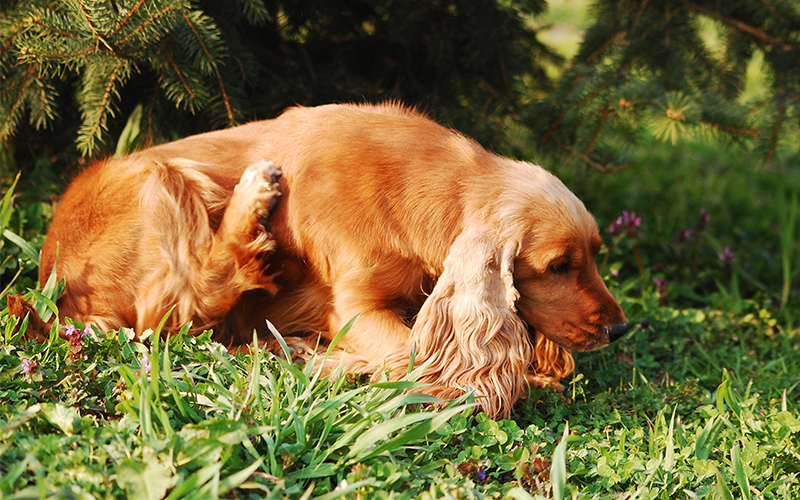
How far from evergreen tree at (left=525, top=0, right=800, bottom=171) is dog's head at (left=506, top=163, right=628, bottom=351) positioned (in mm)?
954

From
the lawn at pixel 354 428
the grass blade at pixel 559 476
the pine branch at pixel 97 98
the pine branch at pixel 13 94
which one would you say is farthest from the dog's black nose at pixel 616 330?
the pine branch at pixel 13 94

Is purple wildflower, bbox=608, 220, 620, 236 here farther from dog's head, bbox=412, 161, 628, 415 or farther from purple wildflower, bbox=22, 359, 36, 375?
purple wildflower, bbox=22, 359, 36, 375

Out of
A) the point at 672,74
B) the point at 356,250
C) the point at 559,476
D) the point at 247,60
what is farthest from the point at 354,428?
the point at 672,74

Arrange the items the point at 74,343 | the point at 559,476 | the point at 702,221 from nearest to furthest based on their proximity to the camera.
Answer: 1. the point at 559,476
2. the point at 74,343
3. the point at 702,221

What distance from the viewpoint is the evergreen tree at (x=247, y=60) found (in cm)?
293

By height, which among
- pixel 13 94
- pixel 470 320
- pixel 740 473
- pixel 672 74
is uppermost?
pixel 672 74

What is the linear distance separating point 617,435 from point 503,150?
2.07 metres

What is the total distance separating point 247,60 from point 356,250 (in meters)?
1.49

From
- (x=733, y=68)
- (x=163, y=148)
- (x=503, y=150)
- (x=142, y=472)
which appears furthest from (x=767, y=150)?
(x=142, y=472)

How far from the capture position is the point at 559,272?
275cm

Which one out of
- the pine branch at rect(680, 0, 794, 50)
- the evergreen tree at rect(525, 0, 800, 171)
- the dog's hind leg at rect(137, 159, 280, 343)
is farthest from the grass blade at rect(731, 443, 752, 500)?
the pine branch at rect(680, 0, 794, 50)

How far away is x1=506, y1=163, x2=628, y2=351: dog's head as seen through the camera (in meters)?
2.65

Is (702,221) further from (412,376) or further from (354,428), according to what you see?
(354,428)

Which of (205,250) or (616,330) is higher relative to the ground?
(205,250)
